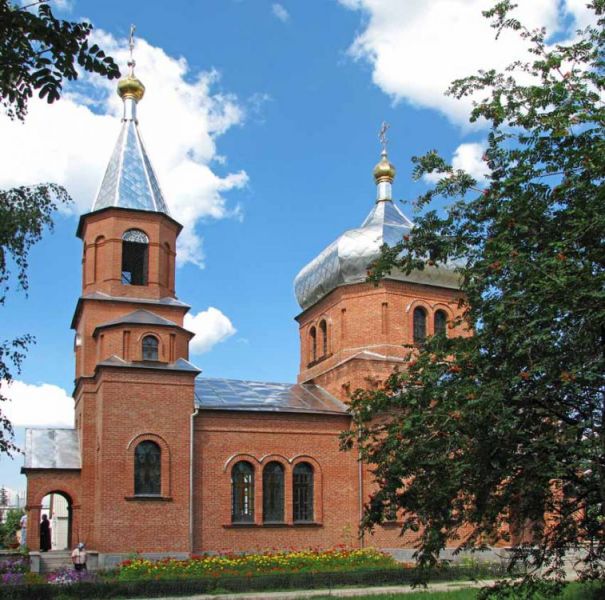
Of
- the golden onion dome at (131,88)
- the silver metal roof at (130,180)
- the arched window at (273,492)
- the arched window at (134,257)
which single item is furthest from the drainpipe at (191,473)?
the golden onion dome at (131,88)

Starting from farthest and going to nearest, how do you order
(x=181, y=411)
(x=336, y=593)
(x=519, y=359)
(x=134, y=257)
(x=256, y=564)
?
1. (x=134, y=257)
2. (x=181, y=411)
3. (x=256, y=564)
4. (x=336, y=593)
5. (x=519, y=359)

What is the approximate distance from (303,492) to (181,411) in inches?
167

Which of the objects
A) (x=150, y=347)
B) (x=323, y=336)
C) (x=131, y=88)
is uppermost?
(x=131, y=88)

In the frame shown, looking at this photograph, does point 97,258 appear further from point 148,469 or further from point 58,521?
point 58,521

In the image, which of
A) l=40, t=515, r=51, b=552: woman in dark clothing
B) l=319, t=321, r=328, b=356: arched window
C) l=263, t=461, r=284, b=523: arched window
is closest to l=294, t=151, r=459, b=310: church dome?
l=319, t=321, r=328, b=356: arched window

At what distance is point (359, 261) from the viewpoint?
2473 cm

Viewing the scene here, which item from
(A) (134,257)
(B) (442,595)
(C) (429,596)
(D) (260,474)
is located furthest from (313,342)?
(C) (429,596)

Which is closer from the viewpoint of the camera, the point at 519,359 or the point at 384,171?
the point at 519,359

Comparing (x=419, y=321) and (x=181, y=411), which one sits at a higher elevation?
(x=419, y=321)

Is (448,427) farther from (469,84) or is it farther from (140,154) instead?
(140,154)

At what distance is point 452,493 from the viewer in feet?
26.0

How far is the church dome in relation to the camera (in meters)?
24.8

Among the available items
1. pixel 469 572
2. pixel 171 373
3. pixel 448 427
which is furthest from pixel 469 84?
pixel 171 373

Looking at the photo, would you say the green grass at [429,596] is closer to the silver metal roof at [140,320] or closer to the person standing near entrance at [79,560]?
the person standing near entrance at [79,560]
